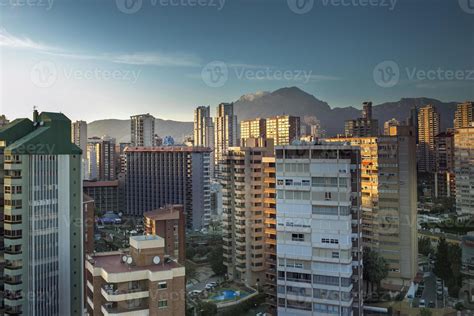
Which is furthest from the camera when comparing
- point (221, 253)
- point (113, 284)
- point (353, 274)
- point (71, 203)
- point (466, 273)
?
point (221, 253)

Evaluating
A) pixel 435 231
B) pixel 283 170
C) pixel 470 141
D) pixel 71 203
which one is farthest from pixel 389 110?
pixel 71 203

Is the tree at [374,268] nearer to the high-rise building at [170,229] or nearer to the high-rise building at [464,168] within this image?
the high-rise building at [170,229]

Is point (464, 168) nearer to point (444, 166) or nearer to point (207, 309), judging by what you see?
point (444, 166)

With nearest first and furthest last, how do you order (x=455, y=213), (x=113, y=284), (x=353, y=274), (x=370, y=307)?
(x=113, y=284) → (x=353, y=274) → (x=370, y=307) → (x=455, y=213)

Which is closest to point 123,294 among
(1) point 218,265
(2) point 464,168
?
(1) point 218,265

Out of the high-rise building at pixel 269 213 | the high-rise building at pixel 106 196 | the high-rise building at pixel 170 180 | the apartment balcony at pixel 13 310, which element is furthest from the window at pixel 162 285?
the high-rise building at pixel 106 196

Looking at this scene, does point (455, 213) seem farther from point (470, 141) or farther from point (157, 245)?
point (157, 245)

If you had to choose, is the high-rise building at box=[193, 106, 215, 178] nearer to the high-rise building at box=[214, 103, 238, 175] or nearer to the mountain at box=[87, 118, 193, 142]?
the high-rise building at box=[214, 103, 238, 175]

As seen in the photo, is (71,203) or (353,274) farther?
(71,203)

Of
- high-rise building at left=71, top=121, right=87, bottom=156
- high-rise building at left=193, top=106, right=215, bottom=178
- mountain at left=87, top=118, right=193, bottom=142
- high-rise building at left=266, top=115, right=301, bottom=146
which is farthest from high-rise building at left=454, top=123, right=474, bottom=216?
high-rise building at left=71, top=121, right=87, bottom=156
